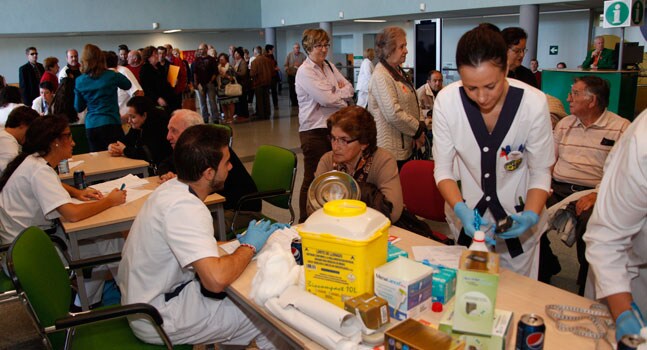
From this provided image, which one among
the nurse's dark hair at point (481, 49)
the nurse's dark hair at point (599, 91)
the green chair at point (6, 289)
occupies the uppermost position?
the nurse's dark hair at point (481, 49)

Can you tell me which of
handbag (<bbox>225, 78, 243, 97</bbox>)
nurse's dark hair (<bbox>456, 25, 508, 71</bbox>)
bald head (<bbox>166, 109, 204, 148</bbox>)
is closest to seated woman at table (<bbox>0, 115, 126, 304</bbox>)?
bald head (<bbox>166, 109, 204, 148</bbox>)

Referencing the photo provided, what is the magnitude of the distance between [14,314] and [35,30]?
495 inches

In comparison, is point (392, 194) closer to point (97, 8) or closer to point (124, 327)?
point (124, 327)

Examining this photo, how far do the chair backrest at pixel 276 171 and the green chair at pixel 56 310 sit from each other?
5.40ft

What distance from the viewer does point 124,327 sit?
226 centimetres

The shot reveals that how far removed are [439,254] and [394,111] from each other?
1.82m

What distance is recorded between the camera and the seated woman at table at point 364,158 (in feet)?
8.97

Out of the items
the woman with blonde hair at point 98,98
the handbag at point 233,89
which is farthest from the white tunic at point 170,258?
the handbag at point 233,89

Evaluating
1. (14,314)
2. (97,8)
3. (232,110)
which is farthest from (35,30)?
(14,314)

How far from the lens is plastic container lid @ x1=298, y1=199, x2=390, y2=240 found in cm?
165

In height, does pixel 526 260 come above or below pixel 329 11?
below

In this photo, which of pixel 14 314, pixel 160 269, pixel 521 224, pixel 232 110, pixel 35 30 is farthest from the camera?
pixel 35 30

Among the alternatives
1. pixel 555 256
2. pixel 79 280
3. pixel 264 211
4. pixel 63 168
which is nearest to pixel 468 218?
pixel 555 256

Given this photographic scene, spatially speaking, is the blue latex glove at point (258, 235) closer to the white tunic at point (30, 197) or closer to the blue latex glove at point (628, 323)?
the white tunic at point (30, 197)
